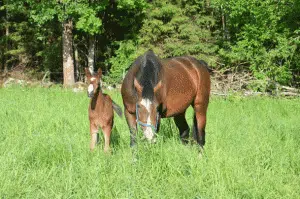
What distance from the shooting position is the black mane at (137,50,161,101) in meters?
4.89

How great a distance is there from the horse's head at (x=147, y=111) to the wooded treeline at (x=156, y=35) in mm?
13120

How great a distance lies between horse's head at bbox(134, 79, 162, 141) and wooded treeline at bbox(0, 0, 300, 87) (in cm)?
1312

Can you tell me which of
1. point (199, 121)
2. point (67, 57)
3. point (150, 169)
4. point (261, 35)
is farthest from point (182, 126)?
point (67, 57)

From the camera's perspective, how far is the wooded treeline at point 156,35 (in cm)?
1898

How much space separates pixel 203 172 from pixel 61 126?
3819 mm

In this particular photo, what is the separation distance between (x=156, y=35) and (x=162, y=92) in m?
17.5

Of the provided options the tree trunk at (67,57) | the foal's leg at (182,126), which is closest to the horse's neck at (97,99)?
the foal's leg at (182,126)

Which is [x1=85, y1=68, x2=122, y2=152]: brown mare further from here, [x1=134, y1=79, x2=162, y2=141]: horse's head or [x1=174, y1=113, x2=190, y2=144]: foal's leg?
[x1=174, y1=113, x2=190, y2=144]: foal's leg

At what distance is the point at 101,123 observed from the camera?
19.4 ft

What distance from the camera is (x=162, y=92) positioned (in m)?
5.43

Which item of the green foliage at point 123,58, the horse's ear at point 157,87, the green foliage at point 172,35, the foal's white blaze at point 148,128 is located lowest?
the green foliage at point 123,58

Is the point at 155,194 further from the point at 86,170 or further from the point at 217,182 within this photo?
the point at 86,170

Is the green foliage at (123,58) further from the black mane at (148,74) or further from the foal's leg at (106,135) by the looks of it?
the black mane at (148,74)

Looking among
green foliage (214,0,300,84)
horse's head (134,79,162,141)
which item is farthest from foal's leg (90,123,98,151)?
green foliage (214,0,300,84)
